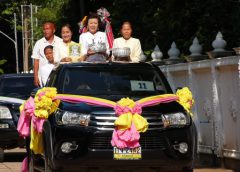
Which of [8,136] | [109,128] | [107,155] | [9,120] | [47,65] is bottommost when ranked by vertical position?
[8,136]

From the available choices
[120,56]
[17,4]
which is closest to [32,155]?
[120,56]

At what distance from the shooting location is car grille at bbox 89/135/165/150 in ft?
34.6

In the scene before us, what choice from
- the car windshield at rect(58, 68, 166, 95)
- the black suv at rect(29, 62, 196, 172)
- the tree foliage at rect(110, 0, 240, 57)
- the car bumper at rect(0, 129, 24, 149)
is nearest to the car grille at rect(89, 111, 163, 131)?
the black suv at rect(29, 62, 196, 172)

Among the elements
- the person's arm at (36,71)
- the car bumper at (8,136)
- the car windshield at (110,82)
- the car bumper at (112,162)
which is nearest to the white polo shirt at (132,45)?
the person's arm at (36,71)

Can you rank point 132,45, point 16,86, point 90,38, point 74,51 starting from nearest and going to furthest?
point 74,51
point 132,45
point 90,38
point 16,86

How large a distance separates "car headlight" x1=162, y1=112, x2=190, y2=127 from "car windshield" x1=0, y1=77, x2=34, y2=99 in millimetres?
7884

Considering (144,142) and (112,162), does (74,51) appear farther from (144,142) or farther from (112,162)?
(112,162)

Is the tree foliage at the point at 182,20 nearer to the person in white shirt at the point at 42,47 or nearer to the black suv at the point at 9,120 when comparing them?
the black suv at the point at 9,120

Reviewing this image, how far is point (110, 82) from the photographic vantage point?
11781mm

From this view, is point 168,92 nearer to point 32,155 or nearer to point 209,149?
point 32,155

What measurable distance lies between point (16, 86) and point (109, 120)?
8306 mm

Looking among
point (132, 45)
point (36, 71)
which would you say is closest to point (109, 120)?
point (132, 45)

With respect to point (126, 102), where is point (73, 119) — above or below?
below

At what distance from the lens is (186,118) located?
35.9 ft
